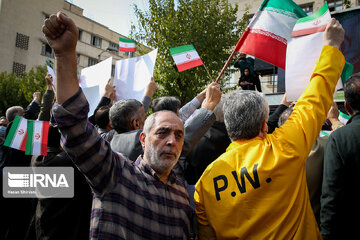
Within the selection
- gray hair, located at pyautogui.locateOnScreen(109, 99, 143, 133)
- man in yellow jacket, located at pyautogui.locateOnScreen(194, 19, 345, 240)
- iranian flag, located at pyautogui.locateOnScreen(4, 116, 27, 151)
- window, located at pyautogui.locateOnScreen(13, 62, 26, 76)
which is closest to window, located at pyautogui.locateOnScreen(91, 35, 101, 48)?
window, located at pyautogui.locateOnScreen(13, 62, 26, 76)

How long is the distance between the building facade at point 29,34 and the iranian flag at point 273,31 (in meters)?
26.1

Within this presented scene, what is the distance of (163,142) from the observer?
1.72 m

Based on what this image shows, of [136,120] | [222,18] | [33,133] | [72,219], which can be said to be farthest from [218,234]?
[222,18]

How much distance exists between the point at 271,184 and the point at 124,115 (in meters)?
1.40

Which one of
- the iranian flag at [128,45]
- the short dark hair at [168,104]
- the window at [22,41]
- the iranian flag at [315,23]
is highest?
the window at [22,41]

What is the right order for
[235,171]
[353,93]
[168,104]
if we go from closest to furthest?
1. [235,171]
2. [353,93]
3. [168,104]

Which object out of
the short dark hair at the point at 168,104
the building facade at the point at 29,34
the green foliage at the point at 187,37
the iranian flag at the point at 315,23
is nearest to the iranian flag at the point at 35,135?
the short dark hair at the point at 168,104

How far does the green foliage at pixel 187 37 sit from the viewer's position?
12.3m

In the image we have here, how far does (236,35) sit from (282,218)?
12725mm

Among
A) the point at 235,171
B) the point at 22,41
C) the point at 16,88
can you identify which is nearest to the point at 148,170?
the point at 235,171

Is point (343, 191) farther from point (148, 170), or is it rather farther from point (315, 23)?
point (315, 23)

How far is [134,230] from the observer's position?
144cm

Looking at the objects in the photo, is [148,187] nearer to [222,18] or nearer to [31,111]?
[31,111]

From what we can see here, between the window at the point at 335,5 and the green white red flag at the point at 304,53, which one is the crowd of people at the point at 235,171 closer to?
the green white red flag at the point at 304,53
